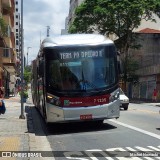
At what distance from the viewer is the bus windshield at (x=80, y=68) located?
1598cm

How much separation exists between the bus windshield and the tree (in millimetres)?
35491

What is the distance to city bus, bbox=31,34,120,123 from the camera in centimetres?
1591

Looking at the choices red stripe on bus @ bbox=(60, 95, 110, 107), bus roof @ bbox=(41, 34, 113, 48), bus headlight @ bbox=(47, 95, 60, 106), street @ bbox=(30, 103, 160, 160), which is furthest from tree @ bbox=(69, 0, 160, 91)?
bus headlight @ bbox=(47, 95, 60, 106)

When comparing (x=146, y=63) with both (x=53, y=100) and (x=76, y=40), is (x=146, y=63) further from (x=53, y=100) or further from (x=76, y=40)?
Answer: (x=53, y=100)

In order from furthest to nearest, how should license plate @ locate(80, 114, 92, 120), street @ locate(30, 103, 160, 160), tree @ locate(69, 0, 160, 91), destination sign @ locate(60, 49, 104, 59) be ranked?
tree @ locate(69, 0, 160, 91) < destination sign @ locate(60, 49, 104, 59) < license plate @ locate(80, 114, 92, 120) < street @ locate(30, 103, 160, 160)

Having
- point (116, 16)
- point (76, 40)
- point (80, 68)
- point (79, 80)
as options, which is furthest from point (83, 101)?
point (116, 16)

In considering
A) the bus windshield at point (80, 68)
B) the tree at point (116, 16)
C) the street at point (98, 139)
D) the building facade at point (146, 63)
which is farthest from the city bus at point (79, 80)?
the building facade at point (146, 63)

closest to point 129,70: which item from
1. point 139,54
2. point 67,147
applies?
point 139,54

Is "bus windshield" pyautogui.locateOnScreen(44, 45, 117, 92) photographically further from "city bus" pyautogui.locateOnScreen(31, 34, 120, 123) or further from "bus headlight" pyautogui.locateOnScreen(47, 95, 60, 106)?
"bus headlight" pyautogui.locateOnScreen(47, 95, 60, 106)

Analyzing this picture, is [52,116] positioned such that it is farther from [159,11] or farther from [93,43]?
[159,11]

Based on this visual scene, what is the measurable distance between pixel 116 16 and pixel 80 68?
124ft

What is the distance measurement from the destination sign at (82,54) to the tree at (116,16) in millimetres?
35474

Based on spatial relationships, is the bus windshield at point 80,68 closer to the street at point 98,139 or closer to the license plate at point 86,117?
the license plate at point 86,117

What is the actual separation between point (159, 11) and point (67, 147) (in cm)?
4296
